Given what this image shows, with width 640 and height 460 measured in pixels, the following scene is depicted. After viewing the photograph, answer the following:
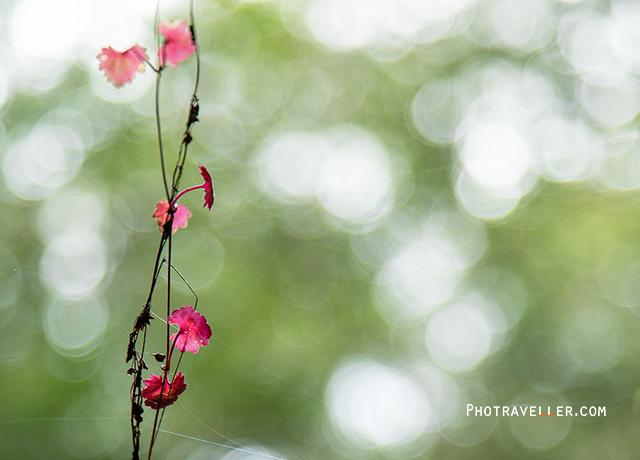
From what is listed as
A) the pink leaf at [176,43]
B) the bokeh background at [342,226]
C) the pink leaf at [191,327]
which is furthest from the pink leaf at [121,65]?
the bokeh background at [342,226]

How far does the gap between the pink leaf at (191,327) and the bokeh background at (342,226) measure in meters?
1.69

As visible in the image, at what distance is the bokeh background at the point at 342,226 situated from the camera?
2082mm

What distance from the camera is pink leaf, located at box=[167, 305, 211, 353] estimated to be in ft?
0.81

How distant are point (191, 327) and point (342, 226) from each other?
2.51 m

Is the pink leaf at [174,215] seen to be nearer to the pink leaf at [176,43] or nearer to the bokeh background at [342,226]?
the pink leaf at [176,43]

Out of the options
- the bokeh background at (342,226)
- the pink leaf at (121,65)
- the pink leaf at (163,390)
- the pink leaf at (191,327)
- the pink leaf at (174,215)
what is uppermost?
the bokeh background at (342,226)

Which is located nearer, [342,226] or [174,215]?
[174,215]

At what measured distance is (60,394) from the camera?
2014 millimetres

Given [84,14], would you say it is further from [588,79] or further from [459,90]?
[588,79]

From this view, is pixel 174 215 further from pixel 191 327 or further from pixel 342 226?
pixel 342 226

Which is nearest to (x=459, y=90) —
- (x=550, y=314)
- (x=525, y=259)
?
(x=525, y=259)

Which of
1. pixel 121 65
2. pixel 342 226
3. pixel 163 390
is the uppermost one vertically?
pixel 342 226

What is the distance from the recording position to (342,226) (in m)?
2.76

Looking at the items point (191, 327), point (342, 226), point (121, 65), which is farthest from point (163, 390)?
point (342, 226)
